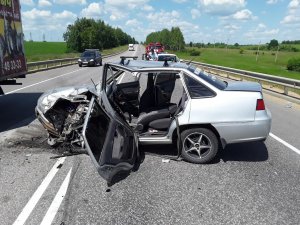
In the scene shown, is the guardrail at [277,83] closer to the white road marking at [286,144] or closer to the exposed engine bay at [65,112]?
the white road marking at [286,144]

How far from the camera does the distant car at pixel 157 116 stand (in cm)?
536

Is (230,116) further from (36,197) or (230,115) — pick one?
(36,197)

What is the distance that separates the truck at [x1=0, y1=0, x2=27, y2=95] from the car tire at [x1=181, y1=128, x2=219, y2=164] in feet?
17.3

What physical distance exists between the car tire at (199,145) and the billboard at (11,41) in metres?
5.28

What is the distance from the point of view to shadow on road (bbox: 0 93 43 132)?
8.82 meters

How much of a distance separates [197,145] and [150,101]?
139cm

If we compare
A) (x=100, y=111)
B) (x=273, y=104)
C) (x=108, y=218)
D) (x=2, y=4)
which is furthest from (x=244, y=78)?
(x=108, y=218)

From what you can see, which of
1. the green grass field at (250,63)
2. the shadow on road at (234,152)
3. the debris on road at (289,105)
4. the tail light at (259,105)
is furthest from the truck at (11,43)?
the green grass field at (250,63)

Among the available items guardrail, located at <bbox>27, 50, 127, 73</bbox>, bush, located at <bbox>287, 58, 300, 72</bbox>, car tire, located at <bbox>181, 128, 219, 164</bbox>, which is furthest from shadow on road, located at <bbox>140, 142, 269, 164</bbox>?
bush, located at <bbox>287, 58, 300, 72</bbox>

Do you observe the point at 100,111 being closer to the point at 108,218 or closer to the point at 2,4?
the point at 108,218

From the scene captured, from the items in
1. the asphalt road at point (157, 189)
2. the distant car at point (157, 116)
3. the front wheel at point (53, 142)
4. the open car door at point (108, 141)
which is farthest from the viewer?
the front wheel at point (53, 142)

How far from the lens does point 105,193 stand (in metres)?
4.78

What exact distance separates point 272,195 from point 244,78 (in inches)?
671

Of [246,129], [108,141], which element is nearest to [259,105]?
[246,129]
